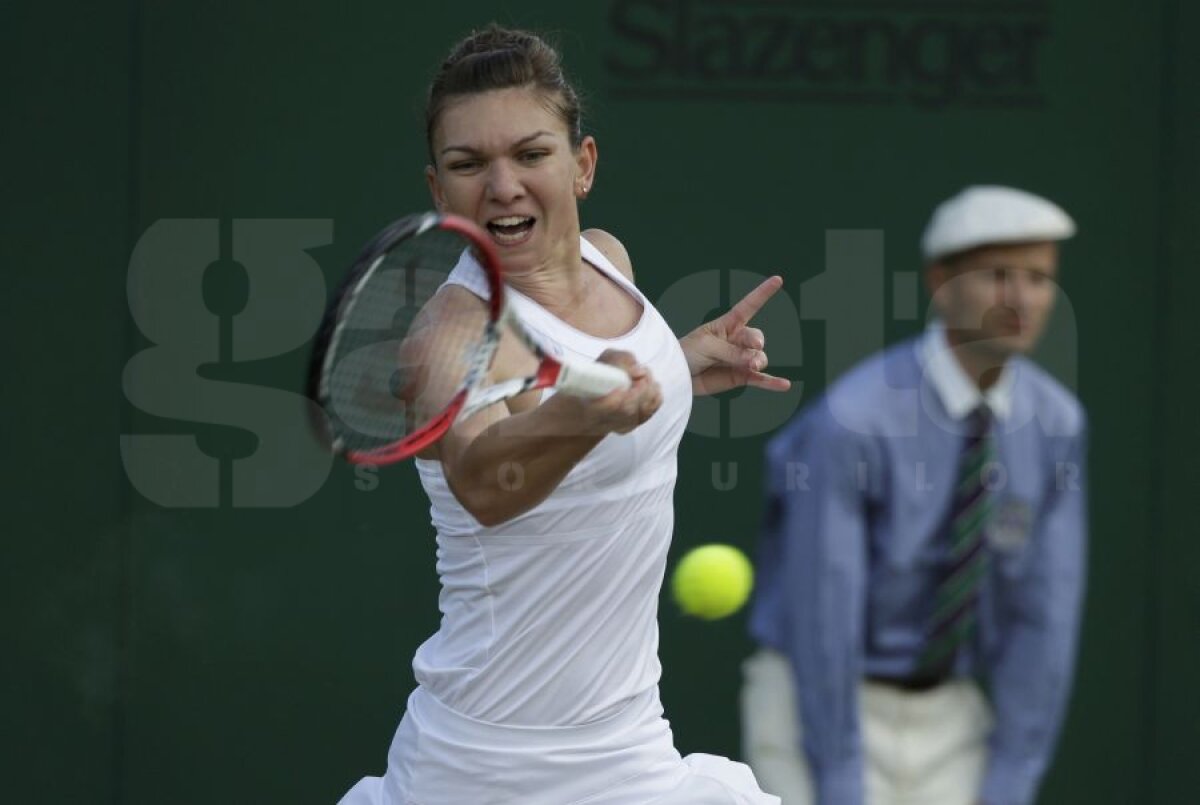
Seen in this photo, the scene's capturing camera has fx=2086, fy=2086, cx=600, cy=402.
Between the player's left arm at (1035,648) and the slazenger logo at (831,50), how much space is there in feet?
4.14

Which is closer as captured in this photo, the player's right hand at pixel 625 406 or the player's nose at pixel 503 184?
the player's right hand at pixel 625 406

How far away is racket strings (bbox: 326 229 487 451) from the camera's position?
279cm

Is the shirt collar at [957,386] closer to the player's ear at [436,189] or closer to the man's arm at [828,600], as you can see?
the man's arm at [828,600]

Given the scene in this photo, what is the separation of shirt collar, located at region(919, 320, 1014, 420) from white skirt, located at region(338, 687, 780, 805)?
99 cm

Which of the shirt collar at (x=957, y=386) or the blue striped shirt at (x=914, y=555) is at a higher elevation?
the shirt collar at (x=957, y=386)

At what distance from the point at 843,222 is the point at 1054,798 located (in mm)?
1441

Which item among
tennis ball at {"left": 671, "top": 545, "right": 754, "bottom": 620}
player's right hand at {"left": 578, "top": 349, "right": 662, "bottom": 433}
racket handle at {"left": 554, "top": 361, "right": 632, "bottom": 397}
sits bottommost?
tennis ball at {"left": 671, "top": 545, "right": 754, "bottom": 620}

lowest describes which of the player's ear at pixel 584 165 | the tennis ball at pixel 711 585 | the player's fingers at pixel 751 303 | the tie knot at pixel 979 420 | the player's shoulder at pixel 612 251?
the tennis ball at pixel 711 585

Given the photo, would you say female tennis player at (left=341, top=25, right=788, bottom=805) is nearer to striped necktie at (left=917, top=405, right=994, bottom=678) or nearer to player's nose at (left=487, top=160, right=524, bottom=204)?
player's nose at (left=487, top=160, right=524, bottom=204)

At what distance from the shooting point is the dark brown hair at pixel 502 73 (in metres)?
3.04

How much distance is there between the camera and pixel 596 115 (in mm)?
4688

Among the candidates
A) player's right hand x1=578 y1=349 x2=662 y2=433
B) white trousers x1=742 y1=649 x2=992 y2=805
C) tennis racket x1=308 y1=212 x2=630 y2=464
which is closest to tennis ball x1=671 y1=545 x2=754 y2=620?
white trousers x1=742 y1=649 x2=992 y2=805

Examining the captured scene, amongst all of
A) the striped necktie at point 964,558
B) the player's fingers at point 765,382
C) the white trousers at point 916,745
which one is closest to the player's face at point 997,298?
the striped necktie at point 964,558

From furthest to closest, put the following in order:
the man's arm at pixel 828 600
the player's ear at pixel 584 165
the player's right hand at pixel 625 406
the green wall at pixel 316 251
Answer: the green wall at pixel 316 251 < the man's arm at pixel 828 600 < the player's ear at pixel 584 165 < the player's right hand at pixel 625 406
